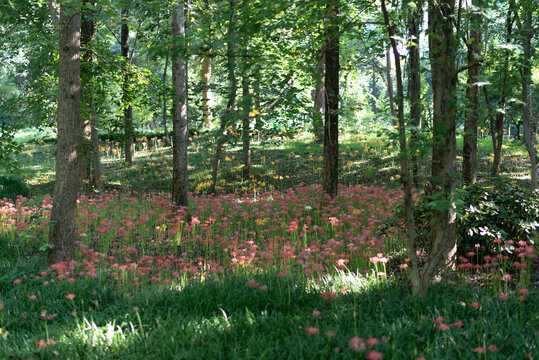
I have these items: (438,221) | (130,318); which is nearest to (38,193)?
(130,318)

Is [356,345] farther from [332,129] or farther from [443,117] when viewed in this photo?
[332,129]

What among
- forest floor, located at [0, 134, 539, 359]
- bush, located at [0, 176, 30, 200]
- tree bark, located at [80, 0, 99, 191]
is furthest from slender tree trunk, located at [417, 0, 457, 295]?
bush, located at [0, 176, 30, 200]

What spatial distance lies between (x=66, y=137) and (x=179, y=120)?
299 cm

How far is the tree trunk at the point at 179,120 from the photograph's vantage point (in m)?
7.91

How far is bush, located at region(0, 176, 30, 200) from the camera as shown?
1189cm

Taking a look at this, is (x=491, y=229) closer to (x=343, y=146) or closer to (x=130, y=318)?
(x=130, y=318)

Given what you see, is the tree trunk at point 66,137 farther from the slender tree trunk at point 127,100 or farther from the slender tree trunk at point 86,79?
the slender tree trunk at point 127,100

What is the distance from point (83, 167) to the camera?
11742 mm

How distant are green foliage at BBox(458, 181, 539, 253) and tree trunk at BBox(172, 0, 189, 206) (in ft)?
16.9

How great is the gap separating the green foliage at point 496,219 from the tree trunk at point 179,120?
5.15 metres

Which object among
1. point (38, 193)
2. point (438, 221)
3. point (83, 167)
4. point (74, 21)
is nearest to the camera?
point (438, 221)

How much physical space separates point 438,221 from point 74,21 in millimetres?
5241

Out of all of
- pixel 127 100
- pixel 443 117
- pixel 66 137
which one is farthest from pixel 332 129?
pixel 66 137

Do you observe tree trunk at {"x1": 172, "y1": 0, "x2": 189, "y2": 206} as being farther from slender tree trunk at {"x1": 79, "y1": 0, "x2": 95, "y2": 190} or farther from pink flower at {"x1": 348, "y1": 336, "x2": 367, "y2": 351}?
pink flower at {"x1": 348, "y1": 336, "x2": 367, "y2": 351}
